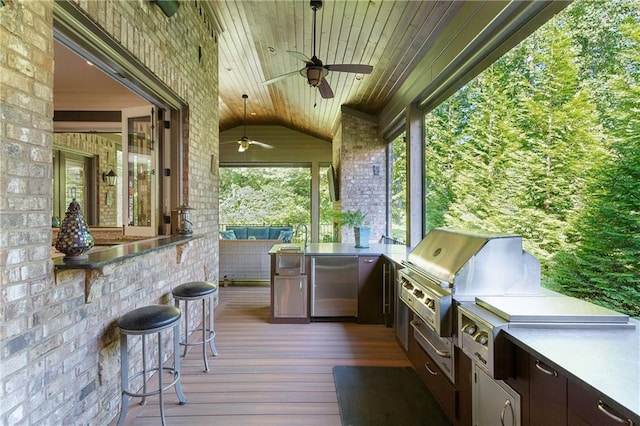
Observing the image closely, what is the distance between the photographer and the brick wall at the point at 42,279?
4.55 ft

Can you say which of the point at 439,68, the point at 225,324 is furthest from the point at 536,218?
the point at 225,324

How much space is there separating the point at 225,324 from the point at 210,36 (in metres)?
3.54

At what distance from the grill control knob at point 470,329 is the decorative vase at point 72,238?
2033 mm

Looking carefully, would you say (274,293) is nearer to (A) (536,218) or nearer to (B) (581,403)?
(A) (536,218)

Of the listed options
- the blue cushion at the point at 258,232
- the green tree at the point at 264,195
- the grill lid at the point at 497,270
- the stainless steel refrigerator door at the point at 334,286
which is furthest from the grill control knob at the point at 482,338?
the green tree at the point at 264,195

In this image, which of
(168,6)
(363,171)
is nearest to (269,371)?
(168,6)

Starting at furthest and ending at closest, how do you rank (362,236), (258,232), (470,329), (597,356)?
1. (258,232)
2. (362,236)
3. (470,329)
4. (597,356)

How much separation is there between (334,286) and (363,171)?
3.19 m

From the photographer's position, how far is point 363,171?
21.9 ft

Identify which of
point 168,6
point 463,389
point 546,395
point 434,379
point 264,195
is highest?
point 168,6

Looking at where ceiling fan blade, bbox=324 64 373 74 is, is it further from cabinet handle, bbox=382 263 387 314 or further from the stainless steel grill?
cabinet handle, bbox=382 263 387 314

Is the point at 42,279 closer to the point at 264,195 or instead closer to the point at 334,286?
the point at 334,286

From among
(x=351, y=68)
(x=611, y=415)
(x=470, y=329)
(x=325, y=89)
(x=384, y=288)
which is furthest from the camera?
(x=384, y=288)

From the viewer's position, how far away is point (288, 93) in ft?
21.0
